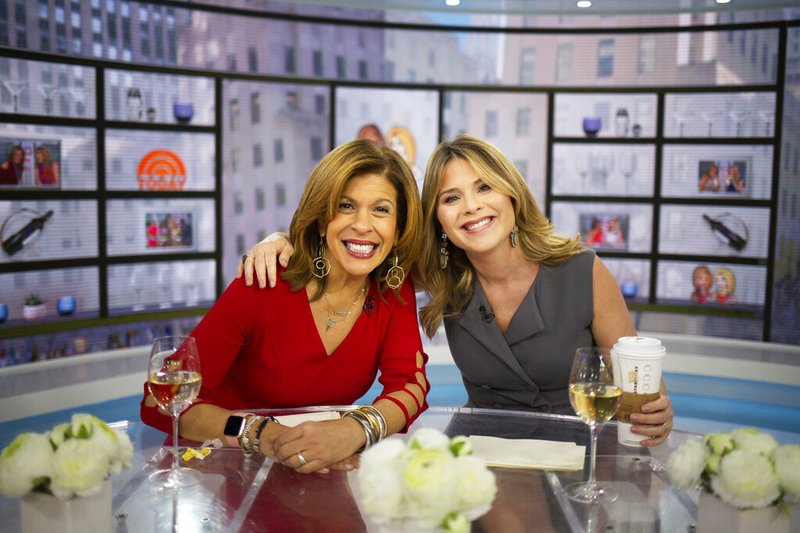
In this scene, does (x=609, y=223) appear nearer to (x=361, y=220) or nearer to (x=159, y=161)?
(x=159, y=161)

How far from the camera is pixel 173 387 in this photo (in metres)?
1.53

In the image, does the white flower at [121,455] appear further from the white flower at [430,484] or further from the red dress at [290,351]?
the red dress at [290,351]

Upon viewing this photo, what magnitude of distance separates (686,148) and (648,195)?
50 centimetres

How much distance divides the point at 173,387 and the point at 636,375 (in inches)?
40.5

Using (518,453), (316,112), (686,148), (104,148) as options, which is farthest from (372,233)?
(686,148)

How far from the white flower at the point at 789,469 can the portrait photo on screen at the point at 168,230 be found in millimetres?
5552

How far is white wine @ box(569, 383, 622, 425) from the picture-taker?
1.43 m

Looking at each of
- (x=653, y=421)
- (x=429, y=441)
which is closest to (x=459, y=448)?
(x=429, y=441)

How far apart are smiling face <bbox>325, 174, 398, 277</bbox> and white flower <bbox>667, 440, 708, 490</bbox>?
3.76 ft

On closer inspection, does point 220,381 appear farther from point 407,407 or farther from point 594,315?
point 594,315

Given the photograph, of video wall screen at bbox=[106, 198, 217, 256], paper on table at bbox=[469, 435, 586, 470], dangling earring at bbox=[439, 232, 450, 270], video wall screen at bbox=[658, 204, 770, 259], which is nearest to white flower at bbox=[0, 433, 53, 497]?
paper on table at bbox=[469, 435, 586, 470]

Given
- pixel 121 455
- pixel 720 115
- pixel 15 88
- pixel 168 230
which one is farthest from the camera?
pixel 720 115

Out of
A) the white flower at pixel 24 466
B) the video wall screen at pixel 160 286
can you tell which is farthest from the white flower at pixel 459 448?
the video wall screen at pixel 160 286

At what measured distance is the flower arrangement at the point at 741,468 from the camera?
1.20 m
